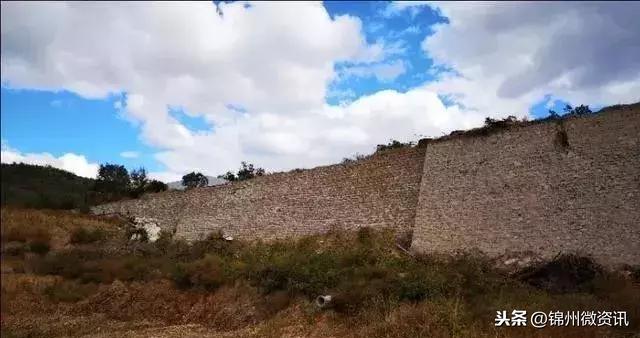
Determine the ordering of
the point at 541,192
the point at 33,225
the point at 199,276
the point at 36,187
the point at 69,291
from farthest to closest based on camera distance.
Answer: the point at 541,192 < the point at 199,276 < the point at 69,291 < the point at 36,187 < the point at 33,225

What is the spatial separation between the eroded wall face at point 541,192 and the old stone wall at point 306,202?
1.21 metres

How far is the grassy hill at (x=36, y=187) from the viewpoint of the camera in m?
2.78

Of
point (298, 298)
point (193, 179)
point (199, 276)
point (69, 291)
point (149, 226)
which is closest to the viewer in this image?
point (69, 291)

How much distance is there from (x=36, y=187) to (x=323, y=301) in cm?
769

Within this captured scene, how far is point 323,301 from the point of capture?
33.3 feet

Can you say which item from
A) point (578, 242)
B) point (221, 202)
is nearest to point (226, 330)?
point (578, 242)

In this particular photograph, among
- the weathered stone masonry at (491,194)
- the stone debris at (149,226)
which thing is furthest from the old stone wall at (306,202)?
the stone debris at (149,226)

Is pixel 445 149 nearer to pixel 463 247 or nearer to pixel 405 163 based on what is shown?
pixel 405 163

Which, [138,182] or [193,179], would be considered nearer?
[138,182]

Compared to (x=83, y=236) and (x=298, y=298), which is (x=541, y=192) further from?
(x=83, y=236)

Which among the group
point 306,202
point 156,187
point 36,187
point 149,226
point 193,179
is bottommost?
point 36,187

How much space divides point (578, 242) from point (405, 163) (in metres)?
6.59

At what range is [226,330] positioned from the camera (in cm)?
1031

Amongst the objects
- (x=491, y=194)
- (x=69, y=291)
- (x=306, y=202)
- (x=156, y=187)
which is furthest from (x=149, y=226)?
(x=69, y=291)
